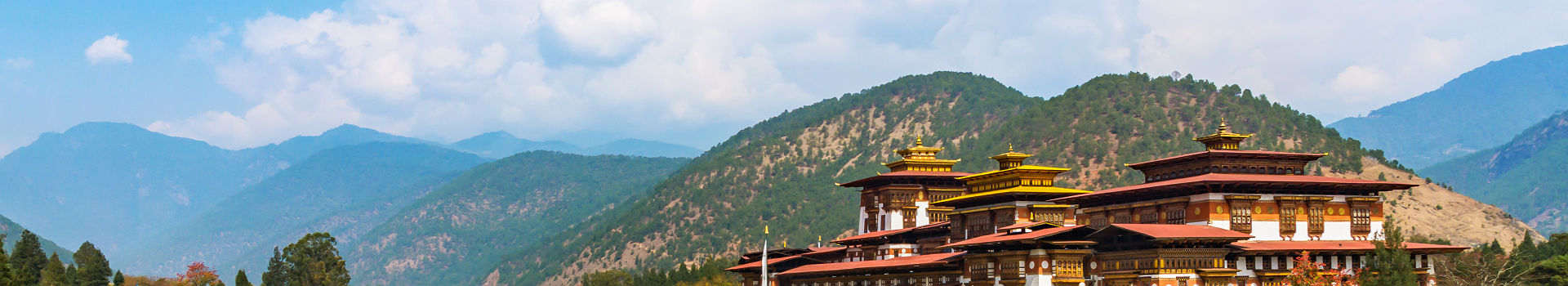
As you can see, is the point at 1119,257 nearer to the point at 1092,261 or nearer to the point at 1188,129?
the point at 1092,261

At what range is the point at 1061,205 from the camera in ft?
263

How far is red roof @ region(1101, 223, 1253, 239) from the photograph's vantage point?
65.9 metres

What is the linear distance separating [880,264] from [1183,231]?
22.8 m

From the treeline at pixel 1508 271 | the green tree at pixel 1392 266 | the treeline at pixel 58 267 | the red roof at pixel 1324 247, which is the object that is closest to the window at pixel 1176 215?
the red roof at pixel 1324 247

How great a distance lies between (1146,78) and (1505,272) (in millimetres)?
116136

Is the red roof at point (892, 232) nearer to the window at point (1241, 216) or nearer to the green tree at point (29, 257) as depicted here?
the window at point (1241, 216)

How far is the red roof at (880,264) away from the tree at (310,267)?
43.4 meters

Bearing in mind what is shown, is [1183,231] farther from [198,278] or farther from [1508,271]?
[198,278]

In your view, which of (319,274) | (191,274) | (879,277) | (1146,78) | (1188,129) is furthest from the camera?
(1146,78)

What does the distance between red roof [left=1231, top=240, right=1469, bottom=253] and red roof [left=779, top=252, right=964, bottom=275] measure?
50.2 ft

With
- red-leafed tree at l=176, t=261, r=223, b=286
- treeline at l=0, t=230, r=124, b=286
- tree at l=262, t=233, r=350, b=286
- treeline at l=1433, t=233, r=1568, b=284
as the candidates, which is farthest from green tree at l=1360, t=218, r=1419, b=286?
red-leafed tree at l=176, t=261, r=223, b=286

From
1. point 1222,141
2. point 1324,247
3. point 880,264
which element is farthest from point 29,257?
point 1324,247

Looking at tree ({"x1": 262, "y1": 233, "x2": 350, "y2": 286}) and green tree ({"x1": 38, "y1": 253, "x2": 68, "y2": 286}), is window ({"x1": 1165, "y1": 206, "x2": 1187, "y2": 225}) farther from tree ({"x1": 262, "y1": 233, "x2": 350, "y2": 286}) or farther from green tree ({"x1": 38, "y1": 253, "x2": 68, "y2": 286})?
green tree ({"x1": 38, "y1": 253, "x2": 68, "y2": 286})

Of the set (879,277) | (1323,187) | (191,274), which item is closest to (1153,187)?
(1323,187)
